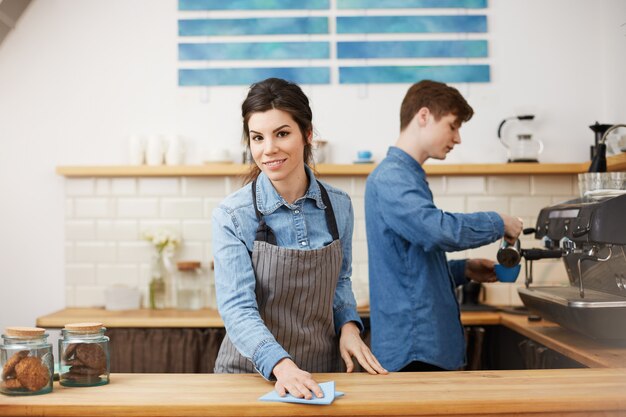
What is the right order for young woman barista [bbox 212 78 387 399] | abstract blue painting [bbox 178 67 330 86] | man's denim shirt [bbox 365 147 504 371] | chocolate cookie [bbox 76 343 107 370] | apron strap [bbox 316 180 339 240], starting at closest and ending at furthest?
chocolate cookie [bbox 76 343 107 370], young woman barista [bbox 212 78 387 399], apron strap [bbox 316 180 339 240], man's denim shirt [bbox 365 147 504 371], abstract blue painting [bbox 178 67 330 86]

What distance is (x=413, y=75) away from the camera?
14.3 ft

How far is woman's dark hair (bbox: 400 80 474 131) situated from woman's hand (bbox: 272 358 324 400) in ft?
4.47

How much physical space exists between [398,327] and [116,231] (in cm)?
222

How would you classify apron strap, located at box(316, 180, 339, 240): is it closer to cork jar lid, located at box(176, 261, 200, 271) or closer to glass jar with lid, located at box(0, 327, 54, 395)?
glass jar with lid, located at box(0, 327, 54, 395)

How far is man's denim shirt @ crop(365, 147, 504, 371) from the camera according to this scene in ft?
8.58

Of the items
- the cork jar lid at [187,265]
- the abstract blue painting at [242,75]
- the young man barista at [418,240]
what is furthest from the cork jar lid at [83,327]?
the abstract blue painting at [242,75]

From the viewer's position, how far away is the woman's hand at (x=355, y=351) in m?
2.07

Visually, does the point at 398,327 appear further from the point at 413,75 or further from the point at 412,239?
the point at 413,75

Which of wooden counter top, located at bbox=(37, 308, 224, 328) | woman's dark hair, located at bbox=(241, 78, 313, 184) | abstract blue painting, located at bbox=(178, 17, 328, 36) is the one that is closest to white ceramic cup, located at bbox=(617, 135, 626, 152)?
abstract blue painting, located at bbox=(178, 17, 328, 36)

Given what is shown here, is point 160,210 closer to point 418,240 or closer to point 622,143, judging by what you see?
point 418,240

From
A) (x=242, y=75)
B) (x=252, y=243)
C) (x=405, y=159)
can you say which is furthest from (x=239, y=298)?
(x=242, y=75)

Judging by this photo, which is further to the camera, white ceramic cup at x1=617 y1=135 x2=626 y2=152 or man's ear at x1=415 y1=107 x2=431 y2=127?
white ceramic cup at x1=617 y1=135 x2=626 y2=152

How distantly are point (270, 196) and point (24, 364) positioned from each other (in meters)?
0.81

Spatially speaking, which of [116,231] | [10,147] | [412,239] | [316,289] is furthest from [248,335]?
[10,147]
